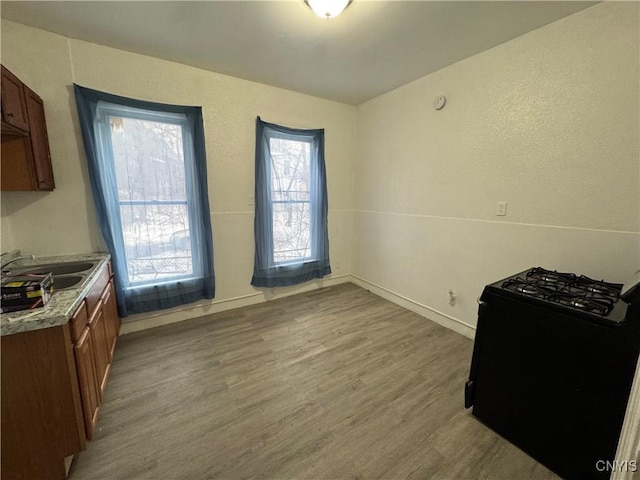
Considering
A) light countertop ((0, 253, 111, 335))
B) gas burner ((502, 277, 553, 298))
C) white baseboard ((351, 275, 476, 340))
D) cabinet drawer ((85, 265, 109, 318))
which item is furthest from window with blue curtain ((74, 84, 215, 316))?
gas burner ((502, 277, 553, 298))

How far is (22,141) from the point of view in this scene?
184cm

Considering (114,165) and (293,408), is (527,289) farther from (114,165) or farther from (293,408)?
(114,165)

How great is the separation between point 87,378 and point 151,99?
236 centimetres

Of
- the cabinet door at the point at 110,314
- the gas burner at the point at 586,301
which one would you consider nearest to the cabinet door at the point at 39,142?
the cabinet door at the point at 110,314

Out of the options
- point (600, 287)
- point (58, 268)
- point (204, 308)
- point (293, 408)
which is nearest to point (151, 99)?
point (58, 268)

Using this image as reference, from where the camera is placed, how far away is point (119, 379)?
6.56 ft

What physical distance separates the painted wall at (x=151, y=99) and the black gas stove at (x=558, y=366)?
256cm

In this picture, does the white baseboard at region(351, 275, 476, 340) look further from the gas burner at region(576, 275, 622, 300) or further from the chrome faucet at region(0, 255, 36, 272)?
the chrome faucet at region(0, 255, 36, 272)

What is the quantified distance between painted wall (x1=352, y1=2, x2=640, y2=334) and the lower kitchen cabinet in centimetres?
296

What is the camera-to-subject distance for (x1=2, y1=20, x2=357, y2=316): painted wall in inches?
81.4

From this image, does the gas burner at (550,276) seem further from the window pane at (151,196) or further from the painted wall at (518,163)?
the window pane at (151,196)

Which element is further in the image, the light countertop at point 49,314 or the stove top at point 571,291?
the stove top at point 571,291

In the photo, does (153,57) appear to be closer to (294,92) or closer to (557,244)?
(294,92)

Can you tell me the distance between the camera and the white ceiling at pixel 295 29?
5.78 feet
